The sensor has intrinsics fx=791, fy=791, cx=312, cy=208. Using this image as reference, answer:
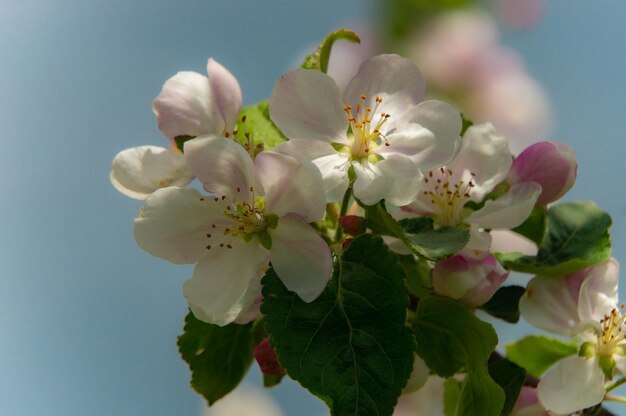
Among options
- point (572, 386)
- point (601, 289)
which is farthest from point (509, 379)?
point (601, 289)

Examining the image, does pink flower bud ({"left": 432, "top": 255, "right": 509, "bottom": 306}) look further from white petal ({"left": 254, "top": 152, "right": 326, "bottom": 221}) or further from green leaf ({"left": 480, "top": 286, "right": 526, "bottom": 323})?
white petal ({"left": 254, "top": 152, "right": 326, "bottom": 221})

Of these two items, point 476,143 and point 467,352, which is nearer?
point 467,352

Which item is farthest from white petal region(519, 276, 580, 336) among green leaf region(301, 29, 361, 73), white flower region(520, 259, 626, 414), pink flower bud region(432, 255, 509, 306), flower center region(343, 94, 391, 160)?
green leaf region(301, 29, 361, 73)

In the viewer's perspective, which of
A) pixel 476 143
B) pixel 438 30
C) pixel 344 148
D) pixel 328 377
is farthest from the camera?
pixel 438 30

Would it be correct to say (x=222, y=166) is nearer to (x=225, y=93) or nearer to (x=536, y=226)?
(x=225, y=93)

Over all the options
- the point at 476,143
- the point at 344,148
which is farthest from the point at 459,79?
the point at 344,148

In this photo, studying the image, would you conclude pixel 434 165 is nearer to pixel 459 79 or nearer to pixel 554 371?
pixel 554 371

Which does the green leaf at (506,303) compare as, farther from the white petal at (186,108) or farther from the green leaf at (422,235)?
the white petal at (186,108)

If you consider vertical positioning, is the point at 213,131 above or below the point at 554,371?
above
